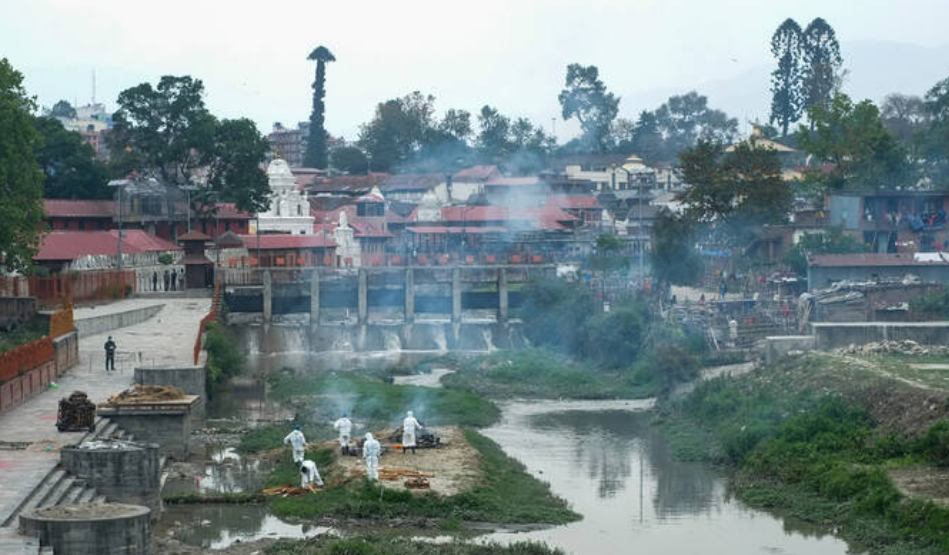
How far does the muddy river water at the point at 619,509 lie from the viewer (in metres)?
32.4

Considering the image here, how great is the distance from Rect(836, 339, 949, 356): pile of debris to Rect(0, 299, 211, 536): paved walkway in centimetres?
2243

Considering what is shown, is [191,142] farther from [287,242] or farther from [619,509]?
[619,509]

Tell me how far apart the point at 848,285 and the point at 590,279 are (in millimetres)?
21290

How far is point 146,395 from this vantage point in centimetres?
4094

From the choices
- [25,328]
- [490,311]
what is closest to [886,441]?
[25,328]

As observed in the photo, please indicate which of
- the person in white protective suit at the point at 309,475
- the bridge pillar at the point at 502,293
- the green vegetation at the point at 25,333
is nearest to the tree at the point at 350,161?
the bridge pillar at the point at 502,293

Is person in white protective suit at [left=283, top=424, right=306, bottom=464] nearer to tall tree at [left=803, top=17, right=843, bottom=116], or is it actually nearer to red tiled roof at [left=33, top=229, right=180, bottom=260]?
red tiled roof at [left=33, top=229, right=180, bottom=260]

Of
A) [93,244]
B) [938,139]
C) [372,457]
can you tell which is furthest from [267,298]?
[372,457]

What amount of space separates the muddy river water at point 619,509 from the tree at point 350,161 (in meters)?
95.3

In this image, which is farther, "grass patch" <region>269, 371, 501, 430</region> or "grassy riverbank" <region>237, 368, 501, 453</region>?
"grass patch" <region>269, 371, 501, 430</region>

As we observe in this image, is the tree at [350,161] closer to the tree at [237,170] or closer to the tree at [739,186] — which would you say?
the tree at [237,170]

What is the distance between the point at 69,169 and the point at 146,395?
182 feet

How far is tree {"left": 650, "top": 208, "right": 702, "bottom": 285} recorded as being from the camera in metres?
73.2

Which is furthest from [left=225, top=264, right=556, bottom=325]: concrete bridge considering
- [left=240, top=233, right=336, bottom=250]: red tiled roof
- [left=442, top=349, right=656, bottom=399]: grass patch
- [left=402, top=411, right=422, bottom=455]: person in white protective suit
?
[left=402, top=411, right=422, bottom=455]: person in white protective suit
